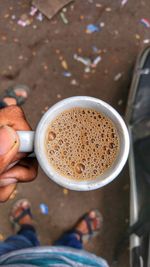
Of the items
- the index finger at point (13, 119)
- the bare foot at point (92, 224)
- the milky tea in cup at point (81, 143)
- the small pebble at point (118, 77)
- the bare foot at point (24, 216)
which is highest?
the index finger at point (13, 119)

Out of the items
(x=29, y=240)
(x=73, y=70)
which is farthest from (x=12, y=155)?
(x=73, y=70)

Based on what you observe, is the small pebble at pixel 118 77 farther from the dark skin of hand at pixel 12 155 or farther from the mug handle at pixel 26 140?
the mug handle at pixel 26 140

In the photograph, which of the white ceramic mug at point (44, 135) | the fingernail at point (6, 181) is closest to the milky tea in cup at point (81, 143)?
the white ceramic mug at point (44, 135)

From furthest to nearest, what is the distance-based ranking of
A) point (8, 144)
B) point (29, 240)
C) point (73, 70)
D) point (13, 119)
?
point (73, 70) → point (29, 240) → point (13, 119) → point (8, 144)

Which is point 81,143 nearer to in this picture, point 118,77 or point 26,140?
point 26,140

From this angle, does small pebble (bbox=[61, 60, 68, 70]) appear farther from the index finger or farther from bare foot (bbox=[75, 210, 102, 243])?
the index finger
